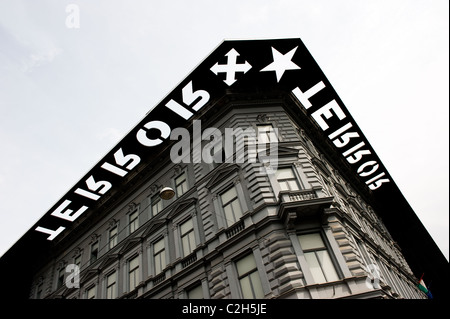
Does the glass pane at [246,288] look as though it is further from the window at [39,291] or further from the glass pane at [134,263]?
the window at [39,291]

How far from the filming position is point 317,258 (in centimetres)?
1327

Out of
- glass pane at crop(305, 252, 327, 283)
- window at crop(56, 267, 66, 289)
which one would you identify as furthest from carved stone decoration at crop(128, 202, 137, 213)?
glass pane at crop(305, 252, 327, 283)

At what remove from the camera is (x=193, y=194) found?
62.0ft

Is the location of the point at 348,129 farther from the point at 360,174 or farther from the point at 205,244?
the point at 205,244

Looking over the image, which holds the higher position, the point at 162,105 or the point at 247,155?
the point at 162,105

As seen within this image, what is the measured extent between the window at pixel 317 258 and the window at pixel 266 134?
19.7 feet

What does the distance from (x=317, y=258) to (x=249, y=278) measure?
298 cm

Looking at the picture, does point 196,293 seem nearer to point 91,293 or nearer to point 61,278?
point 91,293

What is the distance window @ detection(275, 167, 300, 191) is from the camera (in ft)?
51.6

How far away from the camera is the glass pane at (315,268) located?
41.4 ft

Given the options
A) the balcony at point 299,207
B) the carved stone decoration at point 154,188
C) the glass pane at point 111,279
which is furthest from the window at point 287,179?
the glass pane at point 111,279

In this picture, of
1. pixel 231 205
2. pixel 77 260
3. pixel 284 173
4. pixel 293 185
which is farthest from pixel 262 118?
pixel 77 260
